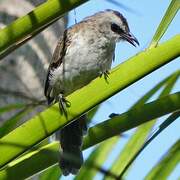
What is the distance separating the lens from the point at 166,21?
104cm

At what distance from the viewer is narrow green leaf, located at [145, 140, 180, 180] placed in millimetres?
1230

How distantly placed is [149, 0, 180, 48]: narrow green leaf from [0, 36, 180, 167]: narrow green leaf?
0.15 ft

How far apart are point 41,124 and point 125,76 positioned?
19 centimetres

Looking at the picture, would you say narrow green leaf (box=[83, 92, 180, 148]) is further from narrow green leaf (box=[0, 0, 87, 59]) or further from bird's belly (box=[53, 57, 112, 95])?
bird's belly (box=[53, 57, 112, 95])

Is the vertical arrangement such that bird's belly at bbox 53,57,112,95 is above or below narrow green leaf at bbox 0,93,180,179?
above

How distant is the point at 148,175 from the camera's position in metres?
1.25

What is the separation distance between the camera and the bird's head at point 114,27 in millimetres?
2541

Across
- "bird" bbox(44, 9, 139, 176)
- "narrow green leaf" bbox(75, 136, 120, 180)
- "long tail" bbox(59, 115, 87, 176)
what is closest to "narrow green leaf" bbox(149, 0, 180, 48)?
"narrow green leaf" bbox(75, 136, 120, 180)

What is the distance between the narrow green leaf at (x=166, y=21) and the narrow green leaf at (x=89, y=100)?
45 millimetres

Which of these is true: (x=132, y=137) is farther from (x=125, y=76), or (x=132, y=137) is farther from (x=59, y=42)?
(x=59, y=42)

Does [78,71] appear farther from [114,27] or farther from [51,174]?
[51,174]

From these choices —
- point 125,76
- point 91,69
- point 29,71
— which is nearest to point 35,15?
point 125,76

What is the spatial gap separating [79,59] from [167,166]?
4.34 ft

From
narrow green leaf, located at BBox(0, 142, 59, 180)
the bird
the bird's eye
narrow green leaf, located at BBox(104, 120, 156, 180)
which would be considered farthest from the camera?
the bird's eye
